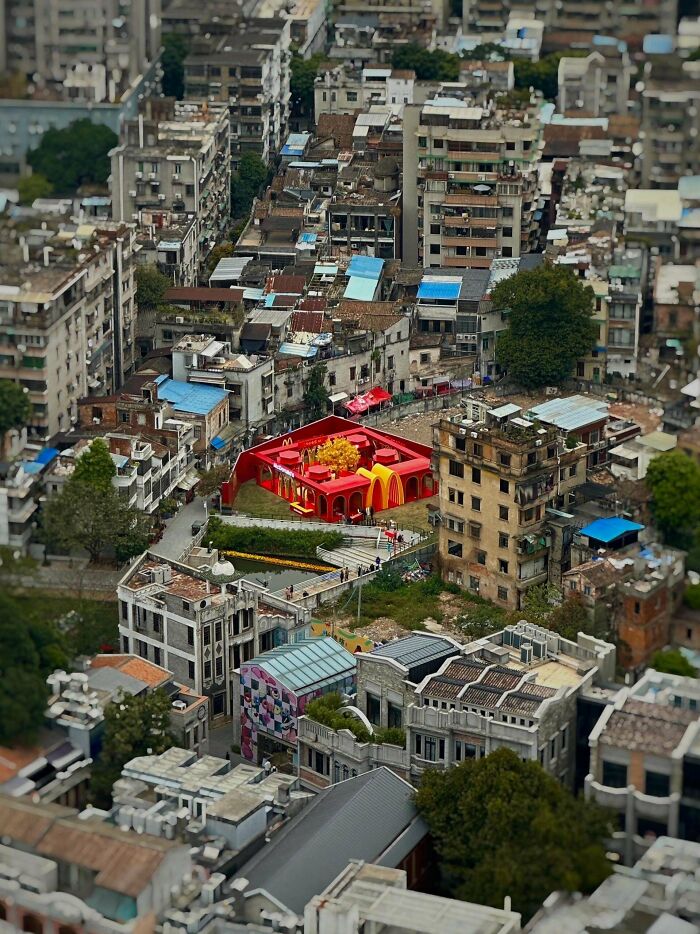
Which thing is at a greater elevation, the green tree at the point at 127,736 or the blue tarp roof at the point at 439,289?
the blue tarp roof at the point at 439,289

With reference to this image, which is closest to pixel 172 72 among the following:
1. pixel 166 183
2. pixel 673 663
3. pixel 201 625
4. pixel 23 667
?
pixel 166 183

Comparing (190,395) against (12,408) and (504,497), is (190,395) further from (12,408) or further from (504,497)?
(504,497)

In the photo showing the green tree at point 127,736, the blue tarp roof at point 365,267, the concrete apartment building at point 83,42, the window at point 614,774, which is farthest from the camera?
the concrete apartment building at point 83,42

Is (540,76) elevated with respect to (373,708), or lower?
elevated

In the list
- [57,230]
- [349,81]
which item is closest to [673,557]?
[57,230]

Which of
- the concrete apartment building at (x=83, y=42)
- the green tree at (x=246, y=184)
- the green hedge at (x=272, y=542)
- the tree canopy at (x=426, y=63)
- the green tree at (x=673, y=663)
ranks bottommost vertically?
the green hedge at (x=272, y=542)

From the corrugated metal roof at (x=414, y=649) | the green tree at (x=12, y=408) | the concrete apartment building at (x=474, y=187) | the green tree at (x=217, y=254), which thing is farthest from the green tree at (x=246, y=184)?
the corrugated metal roof at (x=414, y=649)

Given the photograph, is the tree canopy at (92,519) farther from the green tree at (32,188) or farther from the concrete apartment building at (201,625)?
the green tree at (32,188)
